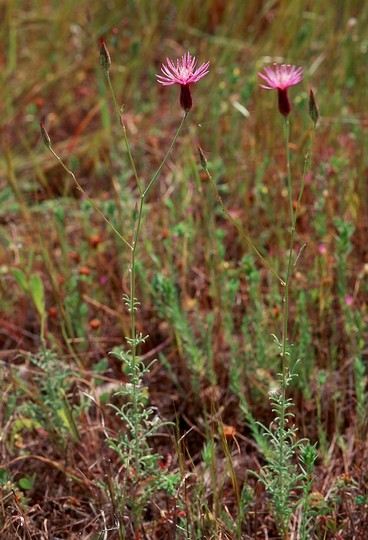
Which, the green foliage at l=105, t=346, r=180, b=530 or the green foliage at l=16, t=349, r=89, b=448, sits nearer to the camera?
the green foliage at l=105, t=346, r=180, b=530

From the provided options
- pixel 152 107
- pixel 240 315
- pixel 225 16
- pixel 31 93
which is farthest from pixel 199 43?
pixel 240 315

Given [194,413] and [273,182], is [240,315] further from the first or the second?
[273,182]

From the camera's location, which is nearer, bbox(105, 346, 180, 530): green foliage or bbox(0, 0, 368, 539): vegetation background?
bbox(105, 346, 180, 530): green foliage

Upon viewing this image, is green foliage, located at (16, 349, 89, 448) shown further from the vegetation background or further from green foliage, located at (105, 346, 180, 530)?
green foliage, located at (105, 346, 180, 530)

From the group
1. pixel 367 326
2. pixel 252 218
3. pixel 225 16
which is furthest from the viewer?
pixel 225 16

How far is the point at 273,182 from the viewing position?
96.1 inches

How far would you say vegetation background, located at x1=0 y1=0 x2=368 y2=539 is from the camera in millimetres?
1622

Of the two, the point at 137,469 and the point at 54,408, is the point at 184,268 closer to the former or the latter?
the point at 54,408

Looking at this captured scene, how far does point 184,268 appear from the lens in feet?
7.00

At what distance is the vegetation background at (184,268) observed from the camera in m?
1.62

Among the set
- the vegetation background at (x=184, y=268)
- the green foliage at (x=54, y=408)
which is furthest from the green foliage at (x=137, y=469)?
the green foliage at (x=54, y=408)

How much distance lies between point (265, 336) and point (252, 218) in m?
0.61

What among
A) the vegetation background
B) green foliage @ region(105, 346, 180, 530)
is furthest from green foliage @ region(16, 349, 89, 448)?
green foliage @ region(105, 346, 180, 530)

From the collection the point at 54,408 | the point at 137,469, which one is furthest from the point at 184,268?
the point at 137,469
